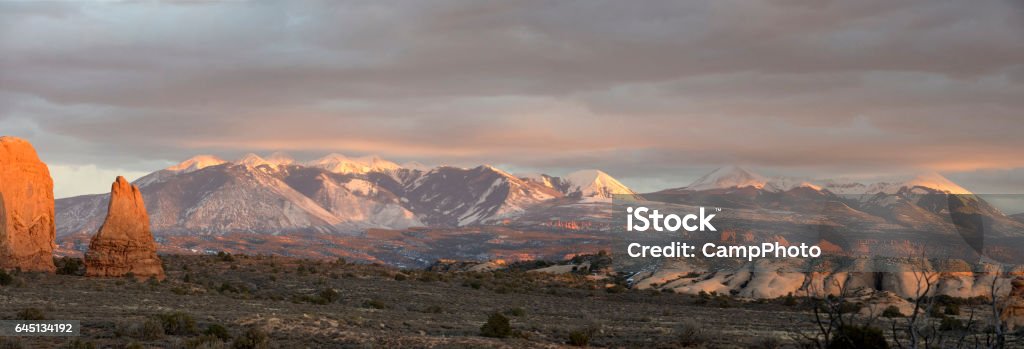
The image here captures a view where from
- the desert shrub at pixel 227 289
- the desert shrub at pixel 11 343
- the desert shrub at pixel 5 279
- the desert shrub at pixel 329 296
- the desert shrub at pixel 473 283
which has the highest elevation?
the desert shrub at pixel 5 279

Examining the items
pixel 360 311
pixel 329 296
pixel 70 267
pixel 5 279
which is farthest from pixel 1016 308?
pixel 70 267

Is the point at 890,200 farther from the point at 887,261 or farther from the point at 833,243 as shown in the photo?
the point at 887,261

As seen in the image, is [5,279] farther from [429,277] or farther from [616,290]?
[616,290]

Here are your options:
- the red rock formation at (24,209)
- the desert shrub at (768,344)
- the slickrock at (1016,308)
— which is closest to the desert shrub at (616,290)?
the slickrock at (1016,308)

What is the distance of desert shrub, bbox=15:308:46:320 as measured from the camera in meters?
33.0

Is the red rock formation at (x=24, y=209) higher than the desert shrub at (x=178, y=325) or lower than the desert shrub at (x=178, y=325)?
higher

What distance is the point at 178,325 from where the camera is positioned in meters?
32.0

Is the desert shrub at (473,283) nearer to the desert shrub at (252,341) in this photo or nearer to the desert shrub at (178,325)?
the desert shrub at (178,325)

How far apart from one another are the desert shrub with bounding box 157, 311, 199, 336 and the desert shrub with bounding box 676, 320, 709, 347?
1851cm

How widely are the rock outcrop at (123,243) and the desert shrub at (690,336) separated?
3832cm

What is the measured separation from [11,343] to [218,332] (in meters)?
6.21

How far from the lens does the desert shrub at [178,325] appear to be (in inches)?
1243

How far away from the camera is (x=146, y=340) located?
2941cm

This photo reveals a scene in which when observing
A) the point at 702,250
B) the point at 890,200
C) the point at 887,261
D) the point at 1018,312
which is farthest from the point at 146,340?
the point at 890,200
